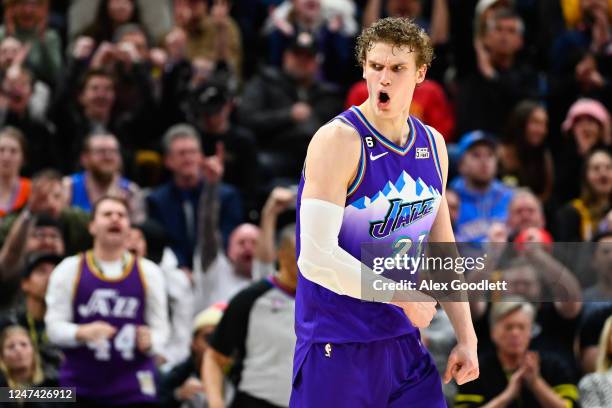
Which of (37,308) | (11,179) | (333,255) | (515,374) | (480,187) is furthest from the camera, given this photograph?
(480,187)

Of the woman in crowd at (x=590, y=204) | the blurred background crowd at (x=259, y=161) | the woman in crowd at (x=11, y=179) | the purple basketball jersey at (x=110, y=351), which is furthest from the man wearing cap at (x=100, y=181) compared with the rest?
the woman in crowd at (x=590, y=204)

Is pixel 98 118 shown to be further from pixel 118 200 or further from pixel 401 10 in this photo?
pixel 401 10

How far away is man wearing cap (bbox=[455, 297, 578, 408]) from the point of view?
291 inches

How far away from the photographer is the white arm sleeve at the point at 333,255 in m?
4.59

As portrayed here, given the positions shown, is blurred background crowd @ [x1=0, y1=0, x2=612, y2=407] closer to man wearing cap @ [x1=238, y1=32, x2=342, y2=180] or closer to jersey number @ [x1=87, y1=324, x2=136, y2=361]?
man wearing cap @ [x1=238, y1=32, x2=342, y2=180]

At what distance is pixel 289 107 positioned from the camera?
37.1ft

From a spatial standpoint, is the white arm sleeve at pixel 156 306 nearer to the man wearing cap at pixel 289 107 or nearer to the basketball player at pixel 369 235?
the basketball player at pixel 369 235

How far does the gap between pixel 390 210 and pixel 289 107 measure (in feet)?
21.7

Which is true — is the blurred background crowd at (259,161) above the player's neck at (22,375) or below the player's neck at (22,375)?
above

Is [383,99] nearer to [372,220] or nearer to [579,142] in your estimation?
[372,220]

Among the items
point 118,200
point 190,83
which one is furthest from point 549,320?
point 190,83

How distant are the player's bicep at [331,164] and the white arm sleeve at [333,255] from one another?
1.6 inches

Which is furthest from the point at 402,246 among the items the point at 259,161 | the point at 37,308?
the point at 259,161

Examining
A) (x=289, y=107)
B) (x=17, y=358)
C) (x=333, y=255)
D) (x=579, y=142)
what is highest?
(x=289, y=107)
